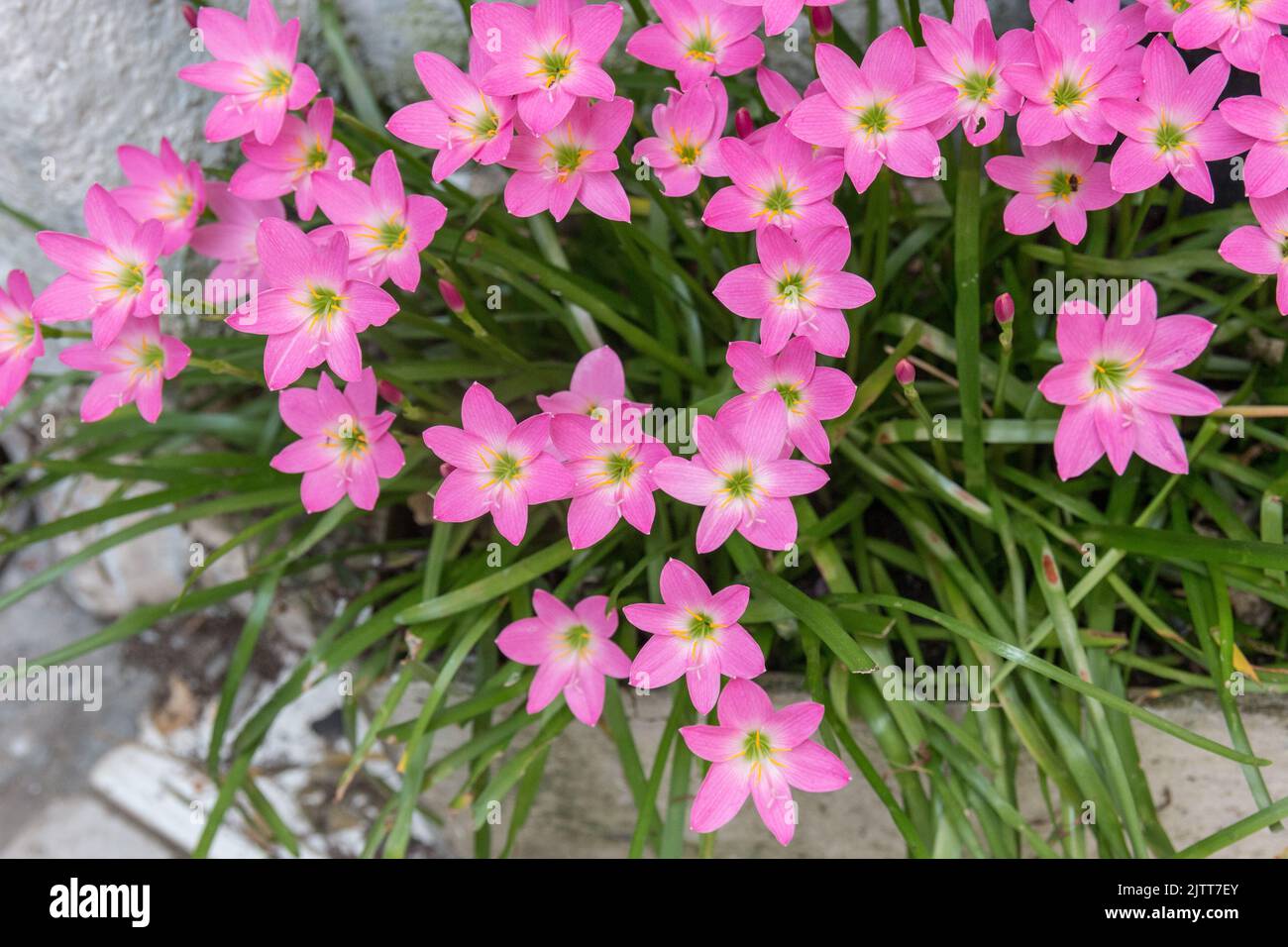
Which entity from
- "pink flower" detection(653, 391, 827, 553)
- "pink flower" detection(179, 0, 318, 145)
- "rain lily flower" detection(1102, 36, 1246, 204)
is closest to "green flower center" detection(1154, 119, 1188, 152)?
"rain lily flower" detection(1102, 36, 1246, 204)

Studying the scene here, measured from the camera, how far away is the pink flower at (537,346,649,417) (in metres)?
0.87

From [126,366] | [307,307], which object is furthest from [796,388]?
[126,366]

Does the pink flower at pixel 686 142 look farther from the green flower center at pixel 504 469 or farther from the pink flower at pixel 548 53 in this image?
the green flower center at pixel 504 469

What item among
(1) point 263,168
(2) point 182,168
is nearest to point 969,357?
(1) point 263,168

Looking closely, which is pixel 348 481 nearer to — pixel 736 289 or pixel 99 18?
pixel 736 289

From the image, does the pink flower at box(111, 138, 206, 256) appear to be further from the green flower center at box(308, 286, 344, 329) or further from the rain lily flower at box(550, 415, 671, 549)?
the rain lily flower at box(550, 415, 671, 549)

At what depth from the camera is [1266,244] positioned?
2.61 ft

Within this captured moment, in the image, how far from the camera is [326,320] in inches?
31.9

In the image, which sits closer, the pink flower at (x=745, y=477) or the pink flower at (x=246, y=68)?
the pink flower at (x=745, y=477)

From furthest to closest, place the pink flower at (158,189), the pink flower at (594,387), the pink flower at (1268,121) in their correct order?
the pink flower at (158,189) → the pink flower at (594,387) → the pink flower at (1268,121)

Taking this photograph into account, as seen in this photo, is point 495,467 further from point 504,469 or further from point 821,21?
point 821,21

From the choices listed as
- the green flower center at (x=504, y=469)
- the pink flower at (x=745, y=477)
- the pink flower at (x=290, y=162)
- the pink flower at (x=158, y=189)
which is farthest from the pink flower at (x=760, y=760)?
the pink flower at (x=158, y=189)

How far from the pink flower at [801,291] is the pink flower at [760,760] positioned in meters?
0.28

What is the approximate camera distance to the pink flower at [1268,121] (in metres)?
0.75
